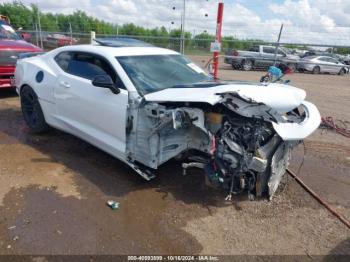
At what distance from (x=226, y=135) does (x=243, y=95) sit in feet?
1.48

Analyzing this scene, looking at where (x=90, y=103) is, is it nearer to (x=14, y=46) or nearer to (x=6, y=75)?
(x=6, y=75)

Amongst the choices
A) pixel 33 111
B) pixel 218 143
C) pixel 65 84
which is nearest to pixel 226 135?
pixel 218 143

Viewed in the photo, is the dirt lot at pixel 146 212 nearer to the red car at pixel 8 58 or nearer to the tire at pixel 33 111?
the tire at pixel 33 111

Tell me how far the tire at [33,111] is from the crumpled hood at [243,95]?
2.47m

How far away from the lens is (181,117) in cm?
342

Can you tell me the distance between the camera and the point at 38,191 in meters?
3.88

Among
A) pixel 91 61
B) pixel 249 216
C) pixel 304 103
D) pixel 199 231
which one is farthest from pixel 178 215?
pixel 91 61

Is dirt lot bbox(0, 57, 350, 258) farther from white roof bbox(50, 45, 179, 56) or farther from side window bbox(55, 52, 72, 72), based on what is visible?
white roof bbox(50, 45, 179, 56)

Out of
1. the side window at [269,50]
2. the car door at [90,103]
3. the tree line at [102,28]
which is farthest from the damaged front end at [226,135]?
the side window at [269,50]

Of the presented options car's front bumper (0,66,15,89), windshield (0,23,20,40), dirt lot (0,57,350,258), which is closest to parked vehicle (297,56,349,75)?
windshield (0,23,20,40)

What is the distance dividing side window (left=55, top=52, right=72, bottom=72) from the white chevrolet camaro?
0.63ft

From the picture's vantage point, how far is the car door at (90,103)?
3.92 metres

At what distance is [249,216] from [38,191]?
7.86 feet

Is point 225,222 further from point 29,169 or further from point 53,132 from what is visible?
point 53,132
